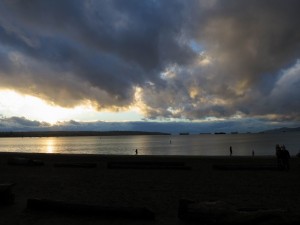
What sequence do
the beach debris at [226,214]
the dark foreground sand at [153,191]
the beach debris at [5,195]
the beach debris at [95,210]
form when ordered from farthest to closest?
the beach debris at [5,195], the dark foreground sand at [153,191], the beach debris at [95,210], the beach debris at [226,214]

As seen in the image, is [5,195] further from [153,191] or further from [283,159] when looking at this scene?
[283,159]

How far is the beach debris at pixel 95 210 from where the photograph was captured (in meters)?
9.88

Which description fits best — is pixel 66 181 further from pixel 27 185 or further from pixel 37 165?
pixel 37 165

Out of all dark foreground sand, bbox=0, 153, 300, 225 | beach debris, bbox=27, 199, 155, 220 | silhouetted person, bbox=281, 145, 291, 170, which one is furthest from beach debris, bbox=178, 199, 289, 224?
silhouetted person, bbox=281, 145, 291, 170

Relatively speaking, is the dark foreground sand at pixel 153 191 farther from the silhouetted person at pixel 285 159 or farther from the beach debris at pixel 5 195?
the silhouetted person at pixel 285 159

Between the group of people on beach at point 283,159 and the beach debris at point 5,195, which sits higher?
the group of people on beach at point 283,159

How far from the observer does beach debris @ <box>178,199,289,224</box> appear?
8.34 meters

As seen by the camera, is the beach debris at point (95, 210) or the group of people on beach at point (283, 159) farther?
the group of people on beach at point (283, 159)

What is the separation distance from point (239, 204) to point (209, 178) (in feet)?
24.7

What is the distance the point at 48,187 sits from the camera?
1639 cm

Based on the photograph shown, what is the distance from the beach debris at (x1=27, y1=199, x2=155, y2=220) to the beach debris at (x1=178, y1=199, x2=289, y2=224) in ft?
3.77

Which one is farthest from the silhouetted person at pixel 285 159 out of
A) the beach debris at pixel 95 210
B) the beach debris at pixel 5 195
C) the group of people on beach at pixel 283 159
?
the beach debris at pixel 5 195

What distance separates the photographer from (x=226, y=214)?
28.3 ft

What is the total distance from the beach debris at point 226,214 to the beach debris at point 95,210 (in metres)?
1.15
